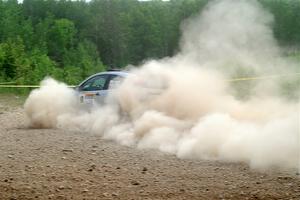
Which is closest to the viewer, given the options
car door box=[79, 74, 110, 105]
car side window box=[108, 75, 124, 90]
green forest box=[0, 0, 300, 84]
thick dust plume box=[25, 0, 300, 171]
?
thick dust plume box=[25, 0, 300, 171]

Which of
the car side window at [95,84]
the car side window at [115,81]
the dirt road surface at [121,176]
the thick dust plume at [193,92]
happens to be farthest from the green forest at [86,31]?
the dirt road surface at [121,176]

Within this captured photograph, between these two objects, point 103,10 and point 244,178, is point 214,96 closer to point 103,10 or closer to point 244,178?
point 244,178

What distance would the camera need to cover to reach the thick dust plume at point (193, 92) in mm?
12992

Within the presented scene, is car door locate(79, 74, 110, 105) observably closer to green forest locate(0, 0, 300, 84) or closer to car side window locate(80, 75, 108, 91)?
car side window locate(80, 75, 108, 91)

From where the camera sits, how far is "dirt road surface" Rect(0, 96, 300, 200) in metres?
7.26

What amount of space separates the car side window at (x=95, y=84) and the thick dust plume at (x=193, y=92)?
0.49 m

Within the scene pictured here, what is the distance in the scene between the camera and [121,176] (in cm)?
839

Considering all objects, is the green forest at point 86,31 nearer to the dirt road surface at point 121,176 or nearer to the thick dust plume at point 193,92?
the thick dust plume at point 193,92

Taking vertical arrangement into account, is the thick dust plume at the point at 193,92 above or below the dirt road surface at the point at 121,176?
above

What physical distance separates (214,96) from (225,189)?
689 cm

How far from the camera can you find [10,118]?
19.2 m

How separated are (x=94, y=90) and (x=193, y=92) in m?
3.56

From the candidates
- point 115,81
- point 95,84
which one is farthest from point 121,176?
point 95,84

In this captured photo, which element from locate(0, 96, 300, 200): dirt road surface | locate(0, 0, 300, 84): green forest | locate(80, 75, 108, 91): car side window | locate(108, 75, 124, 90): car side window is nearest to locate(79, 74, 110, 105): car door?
locate(80, 75, 108, 91): car side window
